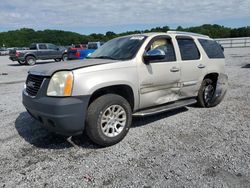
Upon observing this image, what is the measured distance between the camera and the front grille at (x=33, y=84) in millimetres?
3990

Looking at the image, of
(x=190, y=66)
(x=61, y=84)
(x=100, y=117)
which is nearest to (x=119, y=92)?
(x=100, y=117)

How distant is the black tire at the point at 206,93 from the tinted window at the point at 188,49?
2.39 ft

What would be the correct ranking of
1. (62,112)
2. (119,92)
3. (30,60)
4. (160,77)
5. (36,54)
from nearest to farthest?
(62,112), (119,92), (160,77), (30,60), (36,54)

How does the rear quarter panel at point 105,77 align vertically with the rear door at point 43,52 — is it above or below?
below

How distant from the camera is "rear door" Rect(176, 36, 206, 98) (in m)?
5.33

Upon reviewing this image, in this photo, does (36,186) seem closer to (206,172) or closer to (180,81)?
(206,172)

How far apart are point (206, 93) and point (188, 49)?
4.16 ft

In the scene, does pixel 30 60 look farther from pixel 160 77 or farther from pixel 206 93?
pixel 160 77

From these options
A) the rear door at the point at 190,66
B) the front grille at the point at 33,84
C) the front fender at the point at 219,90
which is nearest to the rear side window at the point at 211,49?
the rear door at the point at 190,66

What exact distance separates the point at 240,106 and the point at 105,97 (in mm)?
3885

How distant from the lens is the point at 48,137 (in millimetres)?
4531

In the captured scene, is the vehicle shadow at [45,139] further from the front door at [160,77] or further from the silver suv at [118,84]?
the front door at [160,77]

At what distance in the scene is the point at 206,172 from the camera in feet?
10.9

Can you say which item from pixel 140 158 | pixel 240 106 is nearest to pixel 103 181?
pixel 140 158
